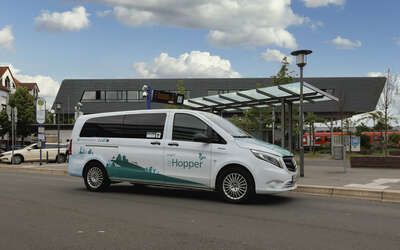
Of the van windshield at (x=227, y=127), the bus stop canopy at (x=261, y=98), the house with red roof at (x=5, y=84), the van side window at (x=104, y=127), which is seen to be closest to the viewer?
the van windshield at (x=227, y=127)

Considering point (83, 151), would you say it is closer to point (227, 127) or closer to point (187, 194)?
point (187, 194)

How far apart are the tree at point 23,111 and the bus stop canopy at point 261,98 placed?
3732cm

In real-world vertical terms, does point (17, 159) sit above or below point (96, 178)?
below

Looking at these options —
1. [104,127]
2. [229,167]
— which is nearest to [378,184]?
[229,167]

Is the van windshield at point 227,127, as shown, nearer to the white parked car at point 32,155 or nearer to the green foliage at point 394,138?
the white parked car at point 32,155

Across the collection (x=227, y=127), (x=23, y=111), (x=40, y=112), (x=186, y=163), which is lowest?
(x=186, y=163)

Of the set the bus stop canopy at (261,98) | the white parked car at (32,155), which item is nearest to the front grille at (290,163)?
the bus stop canopy at (261,98)

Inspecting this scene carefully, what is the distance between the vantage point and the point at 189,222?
6531 millimetres

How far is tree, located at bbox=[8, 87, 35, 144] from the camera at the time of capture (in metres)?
50.2

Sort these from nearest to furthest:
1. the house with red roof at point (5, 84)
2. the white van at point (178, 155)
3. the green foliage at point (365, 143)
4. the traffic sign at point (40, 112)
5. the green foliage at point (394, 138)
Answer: the white van at point (178, 155)
the traffic sign at point (40, 112)
the green foliage at point (365, 143)
the green foliage at point (394, 138)
the house with red roof at point (5, 84)

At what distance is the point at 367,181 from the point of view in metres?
12.2

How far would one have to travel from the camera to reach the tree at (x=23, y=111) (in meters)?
50.2

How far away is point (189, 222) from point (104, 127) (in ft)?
14.7

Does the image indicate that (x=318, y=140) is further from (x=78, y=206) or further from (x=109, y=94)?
(x=78, y=206)
